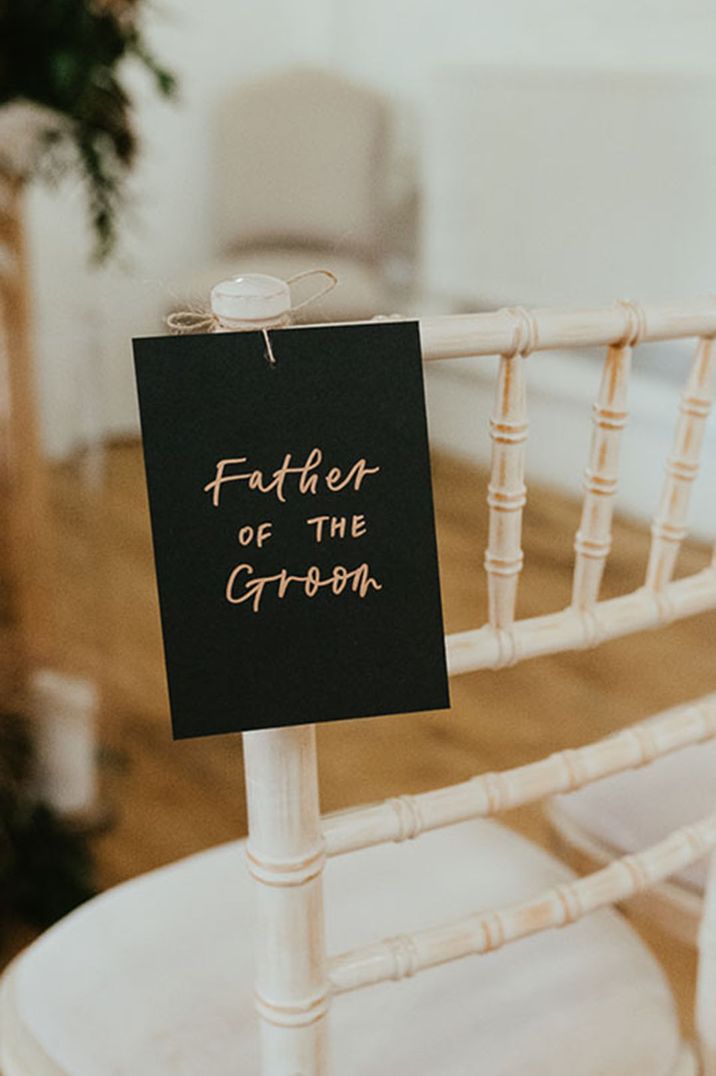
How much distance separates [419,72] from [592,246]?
839 millimetres

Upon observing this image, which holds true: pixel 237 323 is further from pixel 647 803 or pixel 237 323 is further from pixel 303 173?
pixel 303 173

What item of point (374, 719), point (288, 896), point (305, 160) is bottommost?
point (374, 719)

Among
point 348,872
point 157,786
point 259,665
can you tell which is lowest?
point 157,786

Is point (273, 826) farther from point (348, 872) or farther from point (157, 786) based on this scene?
point (157, 786)

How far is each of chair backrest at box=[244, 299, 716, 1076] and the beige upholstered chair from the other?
2715 millimetres

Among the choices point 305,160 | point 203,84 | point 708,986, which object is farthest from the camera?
point 203,84

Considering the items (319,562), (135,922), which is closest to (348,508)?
(319,562)

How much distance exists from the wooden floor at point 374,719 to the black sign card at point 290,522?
4.19 ft

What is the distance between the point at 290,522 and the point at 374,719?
1.82 m

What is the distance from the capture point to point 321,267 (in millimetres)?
3207

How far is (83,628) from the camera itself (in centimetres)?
219

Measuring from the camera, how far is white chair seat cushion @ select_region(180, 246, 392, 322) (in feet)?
10.0

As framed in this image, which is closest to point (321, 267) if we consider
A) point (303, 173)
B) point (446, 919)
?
point (303, 173)

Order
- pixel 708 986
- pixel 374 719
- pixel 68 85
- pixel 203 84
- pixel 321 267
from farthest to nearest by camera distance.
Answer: pixel 203 84
pixel 321 267
pixel 374 719
pixel 68 85
pixel 708 986
